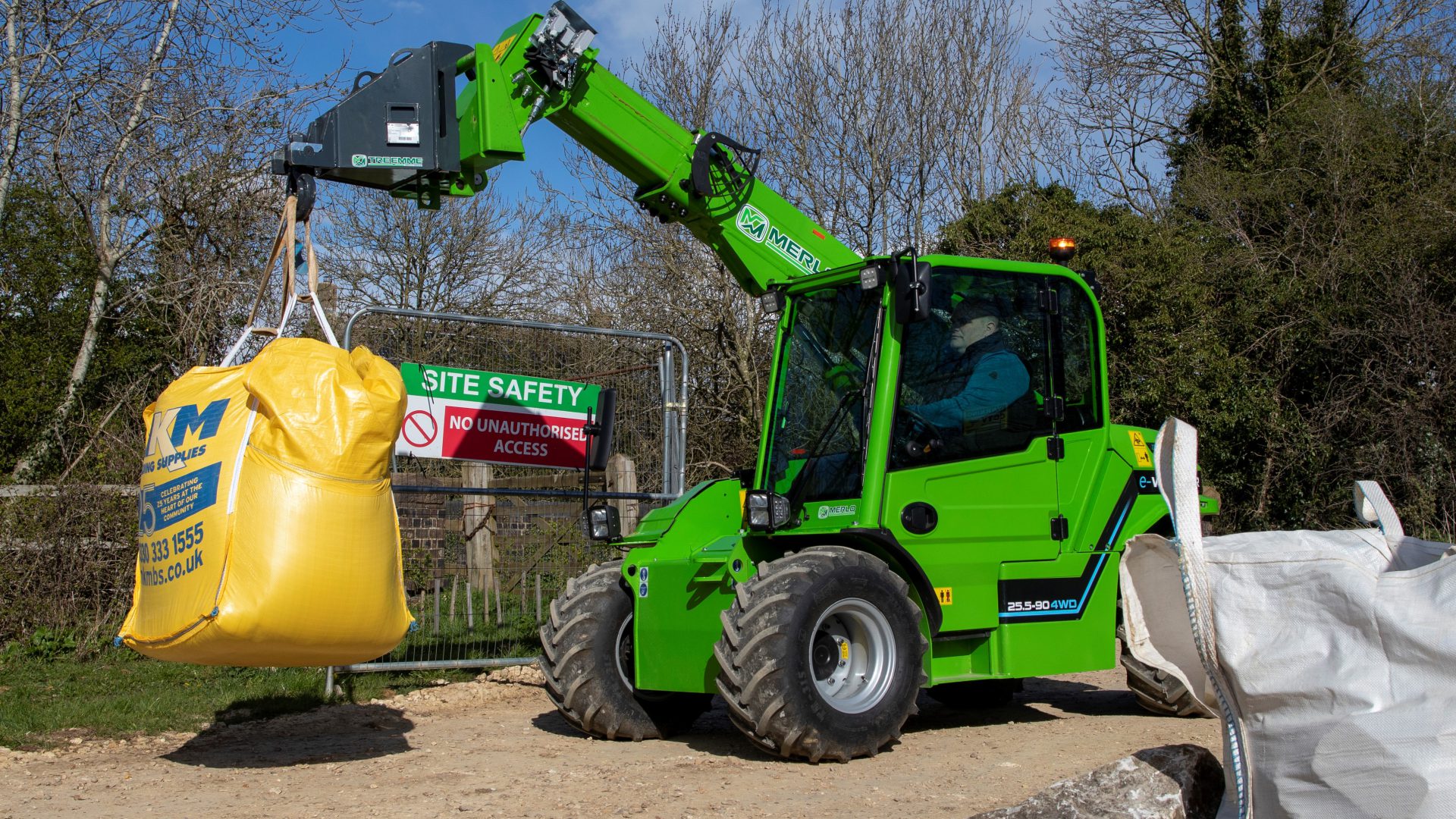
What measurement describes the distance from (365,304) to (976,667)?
17.4 m

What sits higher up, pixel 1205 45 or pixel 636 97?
pixel 1205 45

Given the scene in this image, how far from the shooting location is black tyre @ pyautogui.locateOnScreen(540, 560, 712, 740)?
6.37 meters

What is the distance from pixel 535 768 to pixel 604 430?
3352 mm

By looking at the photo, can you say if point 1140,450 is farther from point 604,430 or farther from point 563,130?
point 563,130

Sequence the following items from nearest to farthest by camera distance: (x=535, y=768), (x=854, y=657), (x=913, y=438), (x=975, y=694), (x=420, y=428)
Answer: (x=535, y=768) < (x=854, y=657) < (x=913, y=438) < (x=975, y=694) < (x=420, y=428)

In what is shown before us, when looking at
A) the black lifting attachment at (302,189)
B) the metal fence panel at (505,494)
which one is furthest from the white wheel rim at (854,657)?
the black lifting attachment at (302,189)

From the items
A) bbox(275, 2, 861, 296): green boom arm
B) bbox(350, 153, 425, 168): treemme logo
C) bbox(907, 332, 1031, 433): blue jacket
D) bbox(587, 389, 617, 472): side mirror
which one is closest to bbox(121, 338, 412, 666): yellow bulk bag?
bbox(350, 153, 425, 168): treemme logo

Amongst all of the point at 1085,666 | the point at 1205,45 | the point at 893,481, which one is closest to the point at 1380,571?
the point at 893,481

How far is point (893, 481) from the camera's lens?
6.00 metres

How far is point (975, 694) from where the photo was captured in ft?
25.0

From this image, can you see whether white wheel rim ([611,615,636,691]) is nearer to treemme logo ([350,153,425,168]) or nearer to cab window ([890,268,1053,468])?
cab window ([890,268,1053,468])

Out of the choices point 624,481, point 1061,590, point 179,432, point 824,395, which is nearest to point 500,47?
point 824,395

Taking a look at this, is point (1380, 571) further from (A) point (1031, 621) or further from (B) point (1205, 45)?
(B) point (1205, 45)

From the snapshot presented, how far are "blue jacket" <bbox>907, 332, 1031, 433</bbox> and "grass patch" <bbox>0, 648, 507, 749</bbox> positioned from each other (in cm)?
434
